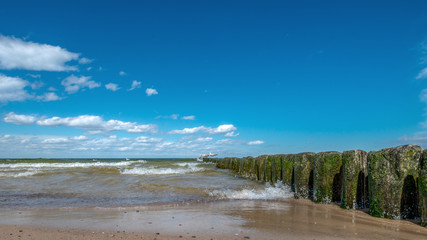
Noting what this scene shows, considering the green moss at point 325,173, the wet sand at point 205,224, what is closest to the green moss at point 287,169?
the green moss at point 325,173

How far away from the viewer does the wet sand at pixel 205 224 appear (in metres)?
4.01

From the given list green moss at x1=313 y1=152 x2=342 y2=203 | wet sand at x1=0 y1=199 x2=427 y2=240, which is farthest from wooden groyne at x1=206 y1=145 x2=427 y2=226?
wet sand at x1=0 y1=199 x2=427 y2=240

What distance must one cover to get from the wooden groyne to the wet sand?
270 mm

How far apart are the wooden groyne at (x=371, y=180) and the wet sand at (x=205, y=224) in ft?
0.88

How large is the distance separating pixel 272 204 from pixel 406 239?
3381mm

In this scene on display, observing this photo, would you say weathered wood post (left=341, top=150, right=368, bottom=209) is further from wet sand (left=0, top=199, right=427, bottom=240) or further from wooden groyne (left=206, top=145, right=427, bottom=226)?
wet sand (left=0, top=199, right=427, bottom=240)

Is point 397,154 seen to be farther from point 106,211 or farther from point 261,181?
point 261,181

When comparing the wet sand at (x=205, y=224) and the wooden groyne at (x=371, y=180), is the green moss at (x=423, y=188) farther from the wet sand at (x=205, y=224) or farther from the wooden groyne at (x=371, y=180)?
the wet sand at (x=205, y=224)

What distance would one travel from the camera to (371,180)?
5.09 metres

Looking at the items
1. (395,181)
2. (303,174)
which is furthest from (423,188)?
(303,174)

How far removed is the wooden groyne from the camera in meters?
4.61

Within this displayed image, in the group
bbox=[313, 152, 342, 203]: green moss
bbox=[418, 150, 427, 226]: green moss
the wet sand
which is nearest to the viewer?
the wet sand

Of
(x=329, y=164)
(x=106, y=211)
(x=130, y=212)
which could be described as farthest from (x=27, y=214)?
(x=329, y=164)

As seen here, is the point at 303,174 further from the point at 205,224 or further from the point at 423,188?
the point at 205,224
